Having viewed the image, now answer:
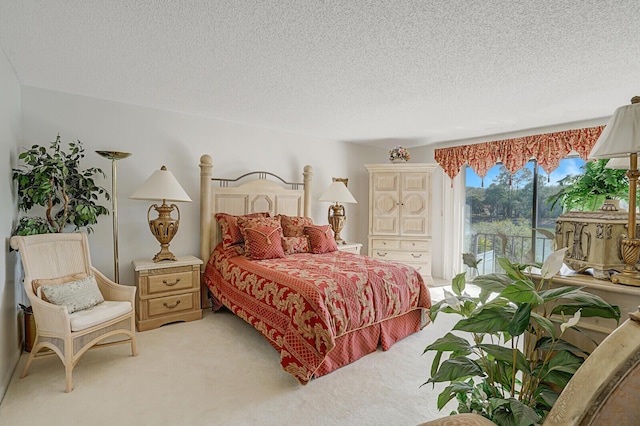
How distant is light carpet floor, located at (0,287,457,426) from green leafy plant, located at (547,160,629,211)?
101 inches

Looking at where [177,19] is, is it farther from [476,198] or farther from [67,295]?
[476,198]

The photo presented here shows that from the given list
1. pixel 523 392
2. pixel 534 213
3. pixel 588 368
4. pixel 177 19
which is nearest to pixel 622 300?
pixel 523 392

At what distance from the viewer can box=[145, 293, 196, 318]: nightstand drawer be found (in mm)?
3143

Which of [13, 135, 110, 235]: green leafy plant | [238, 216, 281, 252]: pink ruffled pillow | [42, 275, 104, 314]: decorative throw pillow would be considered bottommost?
[42, 275, 104, 314]: decorative throw pillow

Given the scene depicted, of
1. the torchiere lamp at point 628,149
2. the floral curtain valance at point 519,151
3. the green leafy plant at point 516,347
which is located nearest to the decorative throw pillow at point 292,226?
the floral curtain valance at point 519,151

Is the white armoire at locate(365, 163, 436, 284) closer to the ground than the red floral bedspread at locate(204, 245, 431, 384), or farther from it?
farther from it

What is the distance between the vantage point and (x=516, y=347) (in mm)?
1017

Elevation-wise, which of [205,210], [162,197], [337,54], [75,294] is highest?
[337,54]

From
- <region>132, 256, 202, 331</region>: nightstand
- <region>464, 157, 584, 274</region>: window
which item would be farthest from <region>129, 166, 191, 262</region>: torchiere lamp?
<region>464, 157, 584, 274</region>: window

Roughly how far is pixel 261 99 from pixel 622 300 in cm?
309

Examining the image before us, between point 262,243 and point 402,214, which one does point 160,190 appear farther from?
point 402,214

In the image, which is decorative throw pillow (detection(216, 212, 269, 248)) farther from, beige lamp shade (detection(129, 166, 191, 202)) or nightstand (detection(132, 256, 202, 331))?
beige lamp shade (detection(129, 166, 191, 202))

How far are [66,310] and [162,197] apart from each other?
127cm

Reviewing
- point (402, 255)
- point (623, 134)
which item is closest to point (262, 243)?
point (402, 255)
